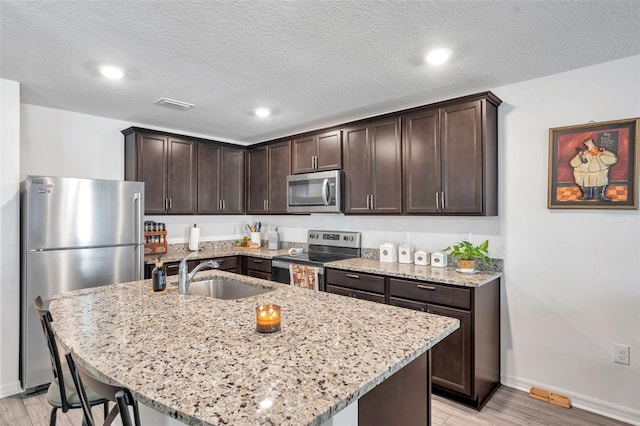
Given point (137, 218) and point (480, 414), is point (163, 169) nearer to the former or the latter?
point (137, 218)

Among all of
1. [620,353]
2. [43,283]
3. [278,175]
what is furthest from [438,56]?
[43,283]

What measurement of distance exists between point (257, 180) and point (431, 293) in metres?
2.80

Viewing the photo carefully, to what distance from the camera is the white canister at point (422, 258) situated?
316 cm

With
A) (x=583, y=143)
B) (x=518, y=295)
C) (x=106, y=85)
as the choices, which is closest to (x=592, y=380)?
(x=518, y=295)

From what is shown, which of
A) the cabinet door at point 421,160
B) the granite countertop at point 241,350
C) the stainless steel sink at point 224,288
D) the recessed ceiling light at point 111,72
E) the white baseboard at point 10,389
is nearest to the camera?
the granite countertop at point 241,350

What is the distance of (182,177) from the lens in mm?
4066

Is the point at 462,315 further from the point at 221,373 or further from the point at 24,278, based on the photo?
the point at 24,278

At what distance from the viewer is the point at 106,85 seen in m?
2.76

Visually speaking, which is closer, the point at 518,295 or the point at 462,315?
the point at 462,315

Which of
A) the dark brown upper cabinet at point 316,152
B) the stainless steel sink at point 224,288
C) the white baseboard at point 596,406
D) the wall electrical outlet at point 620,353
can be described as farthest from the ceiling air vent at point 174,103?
the wall electrical outlet at point 620,353

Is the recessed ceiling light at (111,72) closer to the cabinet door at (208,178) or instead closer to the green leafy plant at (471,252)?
the cabinet door at (208,178)

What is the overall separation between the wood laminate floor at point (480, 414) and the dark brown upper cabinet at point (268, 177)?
2.65 metres

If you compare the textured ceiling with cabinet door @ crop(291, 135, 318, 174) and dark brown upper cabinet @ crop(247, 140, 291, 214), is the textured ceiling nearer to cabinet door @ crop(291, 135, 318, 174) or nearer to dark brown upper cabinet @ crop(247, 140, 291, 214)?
cabinet door @ crop(291, 135, 318, 174)

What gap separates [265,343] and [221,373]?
0.26 metres
